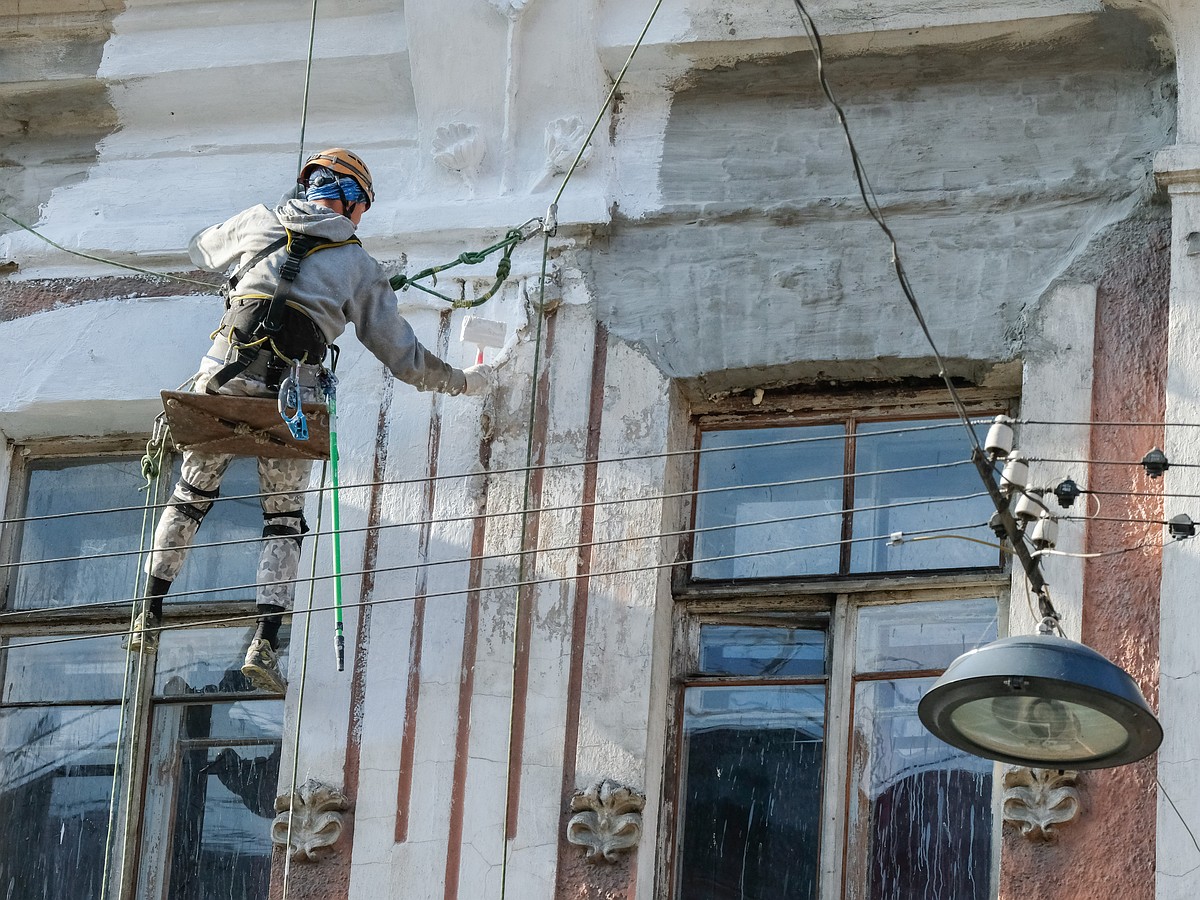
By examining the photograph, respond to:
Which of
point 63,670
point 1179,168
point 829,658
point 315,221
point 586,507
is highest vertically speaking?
point 1179,168

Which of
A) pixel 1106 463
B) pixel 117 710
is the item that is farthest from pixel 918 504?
pixel 117 710

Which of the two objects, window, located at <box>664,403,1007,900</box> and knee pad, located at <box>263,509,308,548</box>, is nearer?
window, located at <box>664,403,1007,900</box>

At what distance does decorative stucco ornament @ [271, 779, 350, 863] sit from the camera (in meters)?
9.05

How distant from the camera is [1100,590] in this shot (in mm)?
8812

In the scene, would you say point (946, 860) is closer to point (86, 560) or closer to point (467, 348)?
point (467, 348)

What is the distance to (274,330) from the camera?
9.10 meters

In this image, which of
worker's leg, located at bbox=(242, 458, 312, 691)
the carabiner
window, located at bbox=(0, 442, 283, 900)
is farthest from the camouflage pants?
the carabiner

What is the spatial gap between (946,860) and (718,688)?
101 cm

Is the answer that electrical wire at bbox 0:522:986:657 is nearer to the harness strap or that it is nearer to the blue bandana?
the harness strap

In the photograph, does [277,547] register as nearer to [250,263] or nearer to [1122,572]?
[250,263]

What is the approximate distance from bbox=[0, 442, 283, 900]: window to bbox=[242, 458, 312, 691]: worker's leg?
0.86 ft

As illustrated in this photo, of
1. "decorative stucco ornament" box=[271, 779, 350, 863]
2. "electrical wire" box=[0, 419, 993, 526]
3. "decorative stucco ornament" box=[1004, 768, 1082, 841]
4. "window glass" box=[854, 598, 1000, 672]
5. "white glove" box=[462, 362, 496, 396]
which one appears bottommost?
"decorative stucco ornament" box=[271, 779, 350, 863]

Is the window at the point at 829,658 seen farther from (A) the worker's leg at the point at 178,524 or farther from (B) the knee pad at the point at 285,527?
(A) the worker's leg at the point at 178,524

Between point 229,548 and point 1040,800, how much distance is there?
3.18 m
